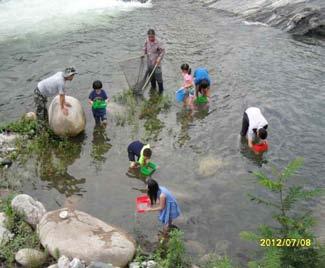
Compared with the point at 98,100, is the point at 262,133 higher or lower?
lower

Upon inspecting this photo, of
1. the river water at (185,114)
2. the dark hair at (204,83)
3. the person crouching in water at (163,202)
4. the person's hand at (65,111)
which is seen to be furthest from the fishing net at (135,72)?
the person crouching in water at (163,202)

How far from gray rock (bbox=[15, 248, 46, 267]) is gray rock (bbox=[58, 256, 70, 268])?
417mm

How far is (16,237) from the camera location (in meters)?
7.30

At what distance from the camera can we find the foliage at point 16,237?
6.88m

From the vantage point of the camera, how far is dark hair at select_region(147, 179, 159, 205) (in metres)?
7.42

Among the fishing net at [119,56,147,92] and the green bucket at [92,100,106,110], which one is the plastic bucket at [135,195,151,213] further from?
the fishing net at [119,56,147,92]

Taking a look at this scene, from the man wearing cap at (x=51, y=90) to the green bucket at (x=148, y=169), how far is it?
2539 mm

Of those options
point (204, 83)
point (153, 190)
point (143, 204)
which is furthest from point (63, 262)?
point (204, 83)

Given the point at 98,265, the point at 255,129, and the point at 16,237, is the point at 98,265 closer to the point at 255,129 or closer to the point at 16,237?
the point at 16,237

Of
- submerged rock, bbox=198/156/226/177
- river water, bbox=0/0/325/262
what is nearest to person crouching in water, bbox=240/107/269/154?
river water, bbox=0/0/325/262

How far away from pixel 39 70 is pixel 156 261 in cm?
1079

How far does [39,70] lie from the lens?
15.8 meters

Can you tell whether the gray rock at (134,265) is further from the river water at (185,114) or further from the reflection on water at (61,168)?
the reflection on water at (61,168)

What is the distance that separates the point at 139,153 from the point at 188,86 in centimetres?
416
